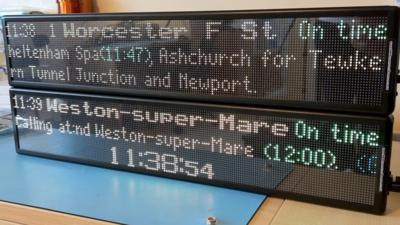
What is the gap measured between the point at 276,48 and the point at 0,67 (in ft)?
3.96

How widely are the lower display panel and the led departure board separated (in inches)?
1.1

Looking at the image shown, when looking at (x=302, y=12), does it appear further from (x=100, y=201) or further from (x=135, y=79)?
(x=100, y=201)

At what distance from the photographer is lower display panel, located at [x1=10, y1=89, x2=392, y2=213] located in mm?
793

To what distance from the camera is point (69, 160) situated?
107 centimetres

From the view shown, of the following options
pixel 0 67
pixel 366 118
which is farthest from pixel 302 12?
pixel 0 67

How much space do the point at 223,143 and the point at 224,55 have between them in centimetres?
18

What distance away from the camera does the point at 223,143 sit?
89 centimetres

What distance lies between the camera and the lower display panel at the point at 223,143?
79 cm

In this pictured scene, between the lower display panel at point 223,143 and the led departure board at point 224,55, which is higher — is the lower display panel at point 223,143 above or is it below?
below

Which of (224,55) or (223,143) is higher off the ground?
(224,55)

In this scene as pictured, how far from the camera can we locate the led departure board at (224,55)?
2.48 ft

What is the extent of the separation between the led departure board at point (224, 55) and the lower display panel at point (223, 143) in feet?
Answer: 0.10

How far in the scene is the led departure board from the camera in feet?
2.48

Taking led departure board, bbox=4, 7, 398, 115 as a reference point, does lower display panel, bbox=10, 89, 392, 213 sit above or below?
below
